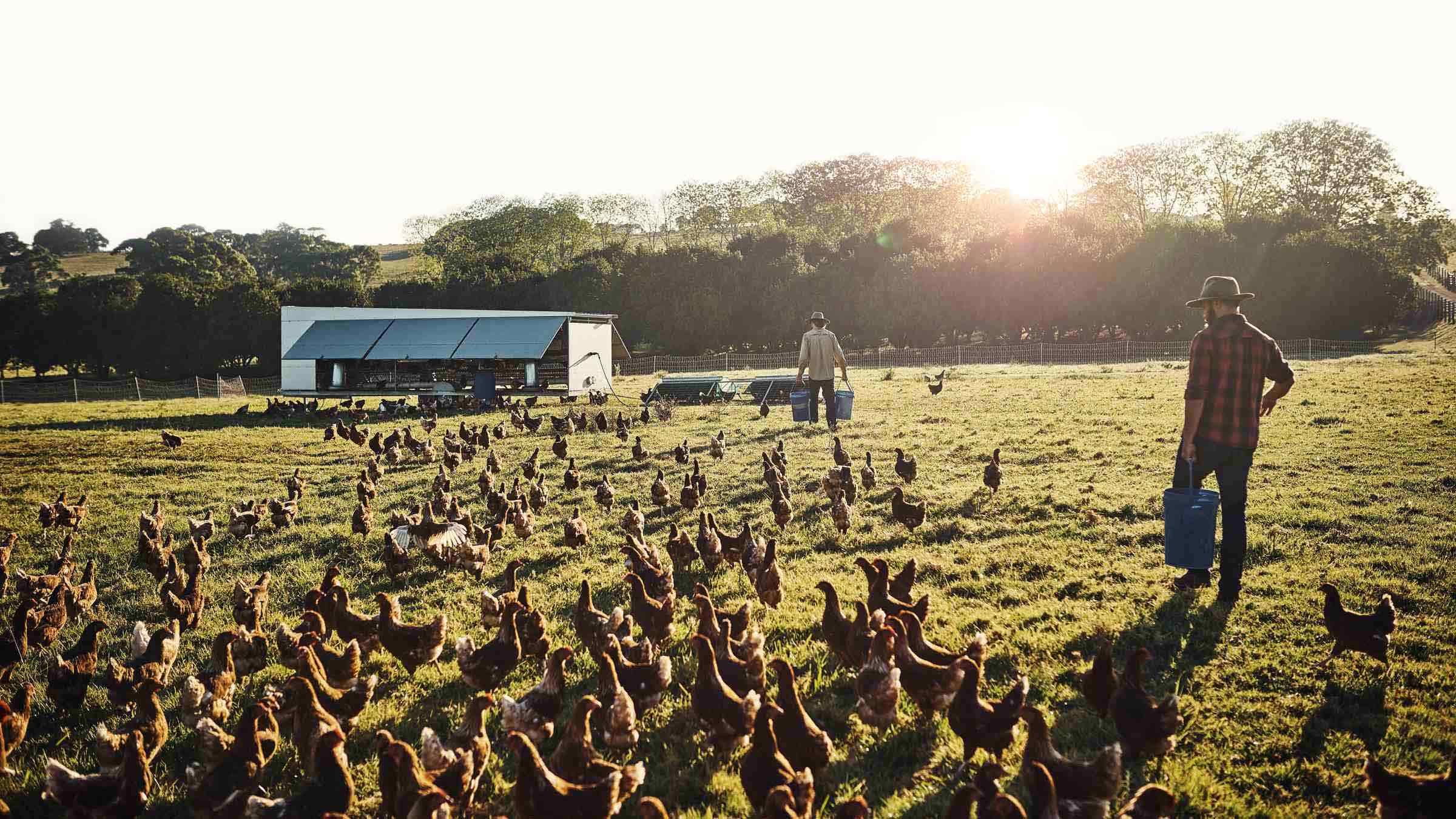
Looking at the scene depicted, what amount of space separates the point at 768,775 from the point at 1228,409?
481 centimetres

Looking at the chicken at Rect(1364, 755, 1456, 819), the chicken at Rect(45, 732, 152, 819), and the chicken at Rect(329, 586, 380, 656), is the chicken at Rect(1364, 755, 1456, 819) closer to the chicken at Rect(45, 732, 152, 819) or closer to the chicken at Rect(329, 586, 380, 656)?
the chicken at Rect(45, 732, 152, 819)

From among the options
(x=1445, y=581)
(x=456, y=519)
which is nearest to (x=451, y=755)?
(x=456, y=519)

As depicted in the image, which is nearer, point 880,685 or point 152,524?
point 880,685

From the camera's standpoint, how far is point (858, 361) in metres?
47.6

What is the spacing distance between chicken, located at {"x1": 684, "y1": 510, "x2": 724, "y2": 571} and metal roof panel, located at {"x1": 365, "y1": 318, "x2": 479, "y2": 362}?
28.7 metres

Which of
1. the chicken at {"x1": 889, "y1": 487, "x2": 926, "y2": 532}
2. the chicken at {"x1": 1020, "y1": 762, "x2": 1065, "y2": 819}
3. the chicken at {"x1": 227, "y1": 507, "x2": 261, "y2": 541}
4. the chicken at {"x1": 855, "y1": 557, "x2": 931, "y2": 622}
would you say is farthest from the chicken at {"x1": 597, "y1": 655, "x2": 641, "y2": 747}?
the chicken at {"x1": 227, "y1": 507, "x2": 261, "y2": 541}

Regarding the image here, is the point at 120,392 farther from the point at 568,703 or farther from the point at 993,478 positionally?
the point at 568,703

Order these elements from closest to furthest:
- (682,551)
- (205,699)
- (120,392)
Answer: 1. (205,699)
2. (682,551)
3. (120,392)

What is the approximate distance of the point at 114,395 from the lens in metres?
39.6

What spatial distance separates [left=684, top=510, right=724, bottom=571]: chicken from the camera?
7.90m

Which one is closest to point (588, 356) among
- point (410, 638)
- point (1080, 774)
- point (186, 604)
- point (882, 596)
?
point (186, 604)

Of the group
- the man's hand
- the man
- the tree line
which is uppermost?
the tree line

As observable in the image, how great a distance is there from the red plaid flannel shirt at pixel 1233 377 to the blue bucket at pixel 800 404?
11.4 meters

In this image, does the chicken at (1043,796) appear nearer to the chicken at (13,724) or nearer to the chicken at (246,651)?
the chicken at (246,651)
